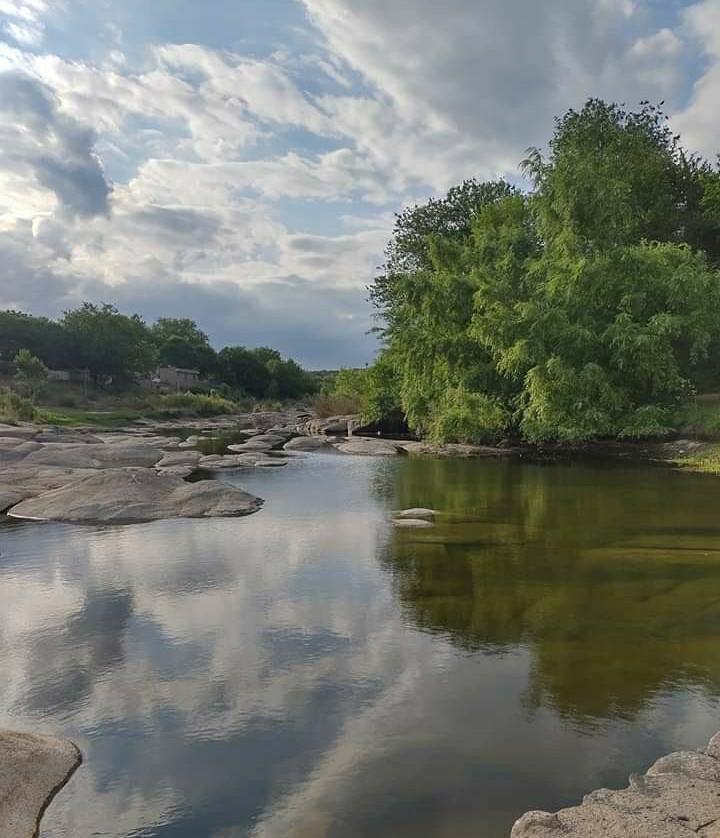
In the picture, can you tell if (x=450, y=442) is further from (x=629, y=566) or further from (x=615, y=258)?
(x=629, y=566)

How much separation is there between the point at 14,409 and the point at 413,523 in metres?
40.4

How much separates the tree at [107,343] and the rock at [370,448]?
54652mm

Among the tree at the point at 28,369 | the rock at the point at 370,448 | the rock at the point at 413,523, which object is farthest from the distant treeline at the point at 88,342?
the rock at the point at 413,523

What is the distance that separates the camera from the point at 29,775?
5512 millimetres

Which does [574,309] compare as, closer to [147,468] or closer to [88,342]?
[147,468]

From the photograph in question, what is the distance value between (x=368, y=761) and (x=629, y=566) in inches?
320

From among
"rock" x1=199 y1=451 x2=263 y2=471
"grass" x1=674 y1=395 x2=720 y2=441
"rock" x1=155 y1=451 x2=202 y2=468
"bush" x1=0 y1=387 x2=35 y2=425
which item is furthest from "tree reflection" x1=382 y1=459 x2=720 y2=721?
"bush" x1=0 y1=387 x2=35 y2=425

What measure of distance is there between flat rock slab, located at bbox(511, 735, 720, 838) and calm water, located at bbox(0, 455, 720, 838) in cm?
32

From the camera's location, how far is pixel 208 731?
6.50 m

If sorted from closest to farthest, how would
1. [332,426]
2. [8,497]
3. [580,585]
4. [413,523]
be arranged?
[580,585] → [413,523] → [8,497] → [332,426]

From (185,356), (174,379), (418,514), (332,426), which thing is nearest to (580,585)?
(418,514)

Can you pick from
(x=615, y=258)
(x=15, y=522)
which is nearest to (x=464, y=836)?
(x=15, y=522)

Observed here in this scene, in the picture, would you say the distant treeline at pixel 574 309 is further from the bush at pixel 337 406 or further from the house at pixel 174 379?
the house at pixel 174 379

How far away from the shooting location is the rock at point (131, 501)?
58.2 feet
